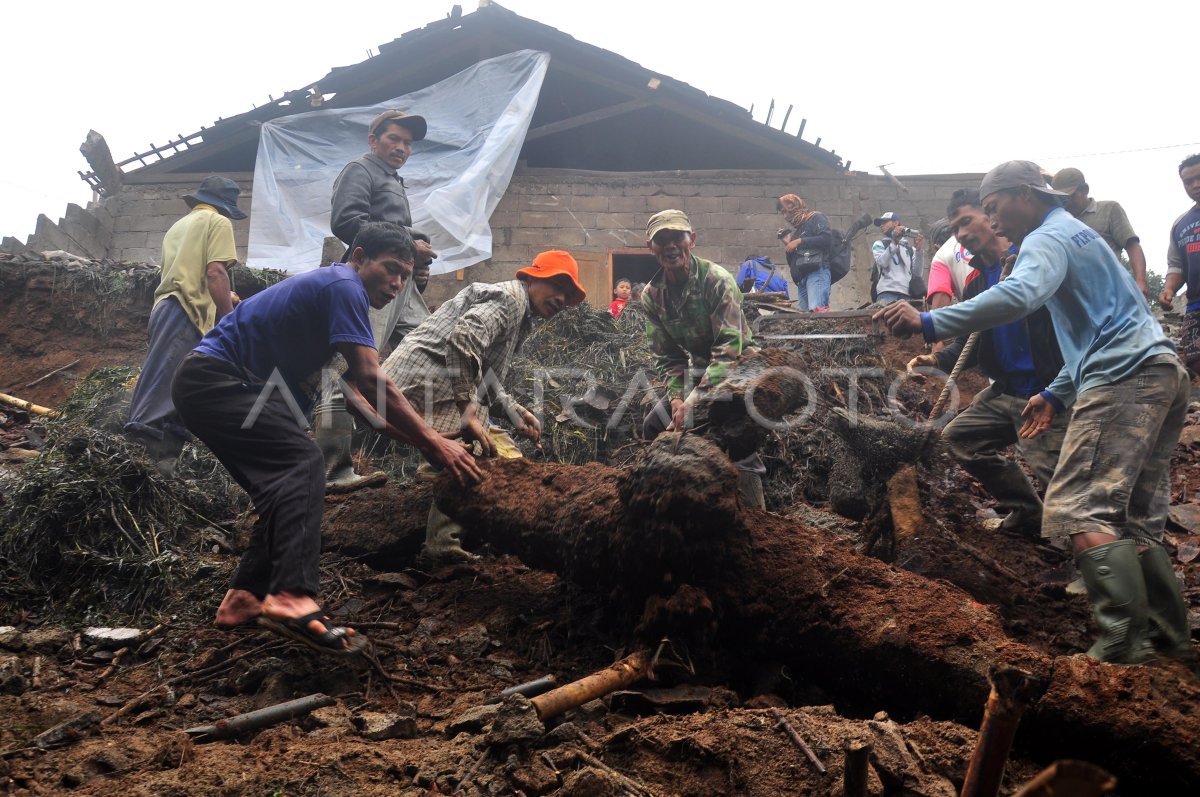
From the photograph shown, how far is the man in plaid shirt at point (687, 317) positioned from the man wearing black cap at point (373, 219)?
158 cm

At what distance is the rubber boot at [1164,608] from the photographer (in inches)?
113

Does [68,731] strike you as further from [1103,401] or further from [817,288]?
[817,288]

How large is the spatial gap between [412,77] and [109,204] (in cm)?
442

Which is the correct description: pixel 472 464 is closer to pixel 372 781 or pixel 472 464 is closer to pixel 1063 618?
pixel 372 781

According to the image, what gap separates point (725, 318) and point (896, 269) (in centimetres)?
452

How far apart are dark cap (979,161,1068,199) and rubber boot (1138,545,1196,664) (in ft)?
5.05

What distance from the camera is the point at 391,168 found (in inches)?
228

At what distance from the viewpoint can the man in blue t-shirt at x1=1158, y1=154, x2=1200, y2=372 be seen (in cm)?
538

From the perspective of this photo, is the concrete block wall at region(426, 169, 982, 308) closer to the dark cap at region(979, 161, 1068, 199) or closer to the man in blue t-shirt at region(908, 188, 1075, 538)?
the man in blue t-shirt at region(908, 188, 1075, 538)

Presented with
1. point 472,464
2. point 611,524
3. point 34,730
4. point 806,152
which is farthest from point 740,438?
point 806,152

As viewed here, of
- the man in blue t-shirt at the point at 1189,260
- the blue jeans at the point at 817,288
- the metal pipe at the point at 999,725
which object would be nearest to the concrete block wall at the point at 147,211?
the blue jeans at the point at 817,288

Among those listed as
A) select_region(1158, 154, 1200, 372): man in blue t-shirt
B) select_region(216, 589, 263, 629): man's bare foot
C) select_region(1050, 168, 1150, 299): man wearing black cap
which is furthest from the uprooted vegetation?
select_region(1050, 168, 1150, 299): man wearing black cap

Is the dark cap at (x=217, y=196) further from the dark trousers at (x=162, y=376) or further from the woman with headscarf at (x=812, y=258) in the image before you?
the woman with headscarf at (x=812, y=258)

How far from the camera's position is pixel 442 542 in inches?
169
